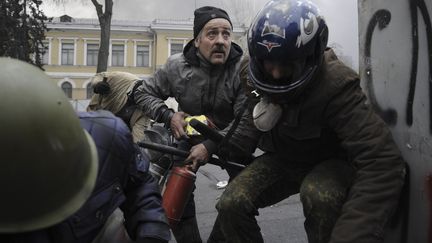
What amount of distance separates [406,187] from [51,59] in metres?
50.7

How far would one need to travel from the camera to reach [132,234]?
209 centimetres

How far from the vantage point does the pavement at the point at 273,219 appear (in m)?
4.07

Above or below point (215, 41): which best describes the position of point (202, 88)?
below

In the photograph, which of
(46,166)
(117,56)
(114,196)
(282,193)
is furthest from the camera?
(117,56)

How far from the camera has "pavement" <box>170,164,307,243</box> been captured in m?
4.07

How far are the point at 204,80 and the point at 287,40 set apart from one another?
1388mm

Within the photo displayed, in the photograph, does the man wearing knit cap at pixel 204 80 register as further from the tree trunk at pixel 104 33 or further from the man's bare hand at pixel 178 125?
the tree trunk at pixel 104 33

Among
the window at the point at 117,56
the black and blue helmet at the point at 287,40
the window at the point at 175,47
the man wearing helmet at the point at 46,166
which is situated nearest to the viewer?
the man wearing helmet at the point at 46,166

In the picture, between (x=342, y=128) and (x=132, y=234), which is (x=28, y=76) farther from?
(x=342, y=128)

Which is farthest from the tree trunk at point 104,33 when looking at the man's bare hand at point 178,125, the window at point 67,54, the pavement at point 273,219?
the window at point 67,54

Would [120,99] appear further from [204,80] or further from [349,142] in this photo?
[349,142]

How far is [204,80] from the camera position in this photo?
11.2 ft

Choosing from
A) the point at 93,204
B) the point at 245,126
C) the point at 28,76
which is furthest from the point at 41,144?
the point at 245,126

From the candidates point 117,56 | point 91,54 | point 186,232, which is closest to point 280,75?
point 186,232
